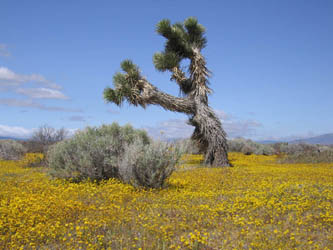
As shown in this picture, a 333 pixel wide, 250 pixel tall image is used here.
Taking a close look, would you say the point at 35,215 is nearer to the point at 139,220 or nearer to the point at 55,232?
the point at 55,232

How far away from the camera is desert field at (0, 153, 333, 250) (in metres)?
5.39

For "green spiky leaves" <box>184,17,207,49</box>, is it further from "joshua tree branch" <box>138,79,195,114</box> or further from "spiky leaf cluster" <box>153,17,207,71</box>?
"joshua tree branch" <box>138,79,195,114</box>

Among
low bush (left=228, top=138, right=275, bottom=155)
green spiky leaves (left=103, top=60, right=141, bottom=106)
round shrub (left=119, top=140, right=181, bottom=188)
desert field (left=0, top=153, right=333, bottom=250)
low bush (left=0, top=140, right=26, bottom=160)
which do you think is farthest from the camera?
low bush (left=228, top=138, right=275, bottom=155)

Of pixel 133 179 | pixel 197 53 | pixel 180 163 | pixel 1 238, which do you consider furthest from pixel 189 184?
pixel 197 53

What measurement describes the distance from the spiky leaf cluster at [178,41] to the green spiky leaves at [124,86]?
177 centimetres

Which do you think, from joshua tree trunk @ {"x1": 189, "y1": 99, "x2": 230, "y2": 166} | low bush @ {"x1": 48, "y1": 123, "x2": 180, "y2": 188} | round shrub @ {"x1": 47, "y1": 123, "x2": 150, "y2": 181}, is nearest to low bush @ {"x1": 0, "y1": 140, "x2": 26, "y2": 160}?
low bush @ {"x1": 48, "y1": 123, "x2": 180, "y2": 188}

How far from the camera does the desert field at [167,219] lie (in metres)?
5.39

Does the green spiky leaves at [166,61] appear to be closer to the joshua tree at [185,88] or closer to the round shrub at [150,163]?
the joshua tree at [185,88]

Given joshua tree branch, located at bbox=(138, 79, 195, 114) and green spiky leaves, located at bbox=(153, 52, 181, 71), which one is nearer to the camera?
joshua tree branch, located at bbox=(138, 79, 195, 114)

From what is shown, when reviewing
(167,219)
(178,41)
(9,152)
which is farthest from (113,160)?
(9,152)

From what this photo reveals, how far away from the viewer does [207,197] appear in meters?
8.78

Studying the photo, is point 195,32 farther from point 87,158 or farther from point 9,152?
point 9,152

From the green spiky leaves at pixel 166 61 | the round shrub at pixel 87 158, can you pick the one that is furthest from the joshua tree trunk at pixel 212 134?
the round shrub at pixel 87 158

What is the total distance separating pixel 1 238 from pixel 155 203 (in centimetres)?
374
